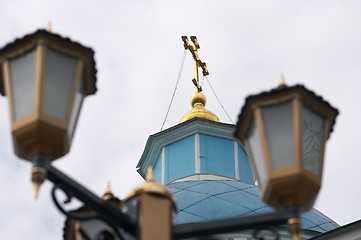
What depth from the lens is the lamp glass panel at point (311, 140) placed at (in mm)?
4152

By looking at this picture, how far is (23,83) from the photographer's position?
4.07 metres

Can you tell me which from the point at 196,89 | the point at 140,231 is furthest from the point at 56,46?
the point at 196,89

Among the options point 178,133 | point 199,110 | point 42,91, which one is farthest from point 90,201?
point 199,110

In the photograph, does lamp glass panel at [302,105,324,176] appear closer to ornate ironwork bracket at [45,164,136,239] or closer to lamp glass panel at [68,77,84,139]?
ornate ironwork bracket at [45,164,136,239]

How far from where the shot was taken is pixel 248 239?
1349 centimetres

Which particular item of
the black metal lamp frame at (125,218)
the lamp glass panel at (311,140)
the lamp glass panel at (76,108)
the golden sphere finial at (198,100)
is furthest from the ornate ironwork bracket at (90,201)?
the golden sphere finial at (198,100)

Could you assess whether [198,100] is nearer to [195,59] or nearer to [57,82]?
[195,59]

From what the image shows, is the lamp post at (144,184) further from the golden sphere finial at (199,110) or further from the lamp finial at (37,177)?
the golden sphere finial at (199,110)

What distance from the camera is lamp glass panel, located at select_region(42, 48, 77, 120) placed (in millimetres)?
4022

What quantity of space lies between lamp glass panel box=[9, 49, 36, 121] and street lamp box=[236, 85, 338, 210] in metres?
0.92

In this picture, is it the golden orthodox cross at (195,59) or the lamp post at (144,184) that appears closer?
the lamp post at (144,184)

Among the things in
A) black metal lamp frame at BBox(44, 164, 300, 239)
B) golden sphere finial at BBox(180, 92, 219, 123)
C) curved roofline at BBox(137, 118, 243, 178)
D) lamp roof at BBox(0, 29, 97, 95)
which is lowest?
black metal lamp frame at BBox(44, 164, 300, 239)

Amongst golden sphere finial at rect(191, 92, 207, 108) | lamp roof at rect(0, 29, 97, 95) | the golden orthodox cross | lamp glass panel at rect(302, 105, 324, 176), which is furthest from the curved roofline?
lamp roof at rect(0, 29, 97, 95)

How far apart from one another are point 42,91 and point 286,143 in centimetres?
103
